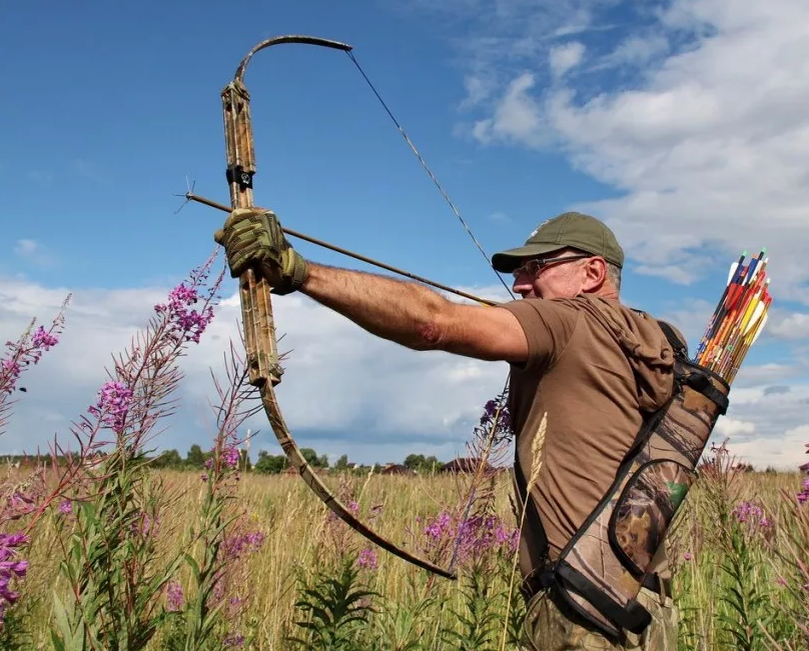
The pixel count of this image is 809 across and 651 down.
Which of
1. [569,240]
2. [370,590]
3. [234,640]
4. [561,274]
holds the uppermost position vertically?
[569,240]

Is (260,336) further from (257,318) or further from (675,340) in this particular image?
(675,340)

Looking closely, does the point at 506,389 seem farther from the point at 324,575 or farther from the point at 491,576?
the point at 324,575

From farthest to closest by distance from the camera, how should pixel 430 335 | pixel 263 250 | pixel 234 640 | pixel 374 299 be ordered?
pixel 234 640 → pixel 430 335 → pixel 374 299 → pixel 263 250

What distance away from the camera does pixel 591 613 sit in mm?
2879

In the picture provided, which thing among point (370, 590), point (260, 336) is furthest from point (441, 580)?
point (260, 336)

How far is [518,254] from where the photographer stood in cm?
361

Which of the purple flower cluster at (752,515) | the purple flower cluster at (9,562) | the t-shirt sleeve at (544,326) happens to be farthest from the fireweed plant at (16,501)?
the purple flower cluster at (752,515)

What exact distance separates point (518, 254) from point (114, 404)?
6.44 ft

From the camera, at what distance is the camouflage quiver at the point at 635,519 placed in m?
2.90

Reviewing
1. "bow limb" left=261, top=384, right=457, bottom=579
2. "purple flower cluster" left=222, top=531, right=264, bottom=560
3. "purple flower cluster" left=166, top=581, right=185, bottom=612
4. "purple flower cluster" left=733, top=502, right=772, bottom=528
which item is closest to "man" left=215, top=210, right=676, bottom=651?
"bow limb" left=261, top=384, right=457, bottom=579

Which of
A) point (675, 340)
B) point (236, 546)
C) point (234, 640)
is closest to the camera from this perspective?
point (675, 340)

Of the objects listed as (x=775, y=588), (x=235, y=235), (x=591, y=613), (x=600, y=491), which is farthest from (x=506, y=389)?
(x=775, y=588)

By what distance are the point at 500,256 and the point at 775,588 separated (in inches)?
162

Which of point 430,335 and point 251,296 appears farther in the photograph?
point 430,335
